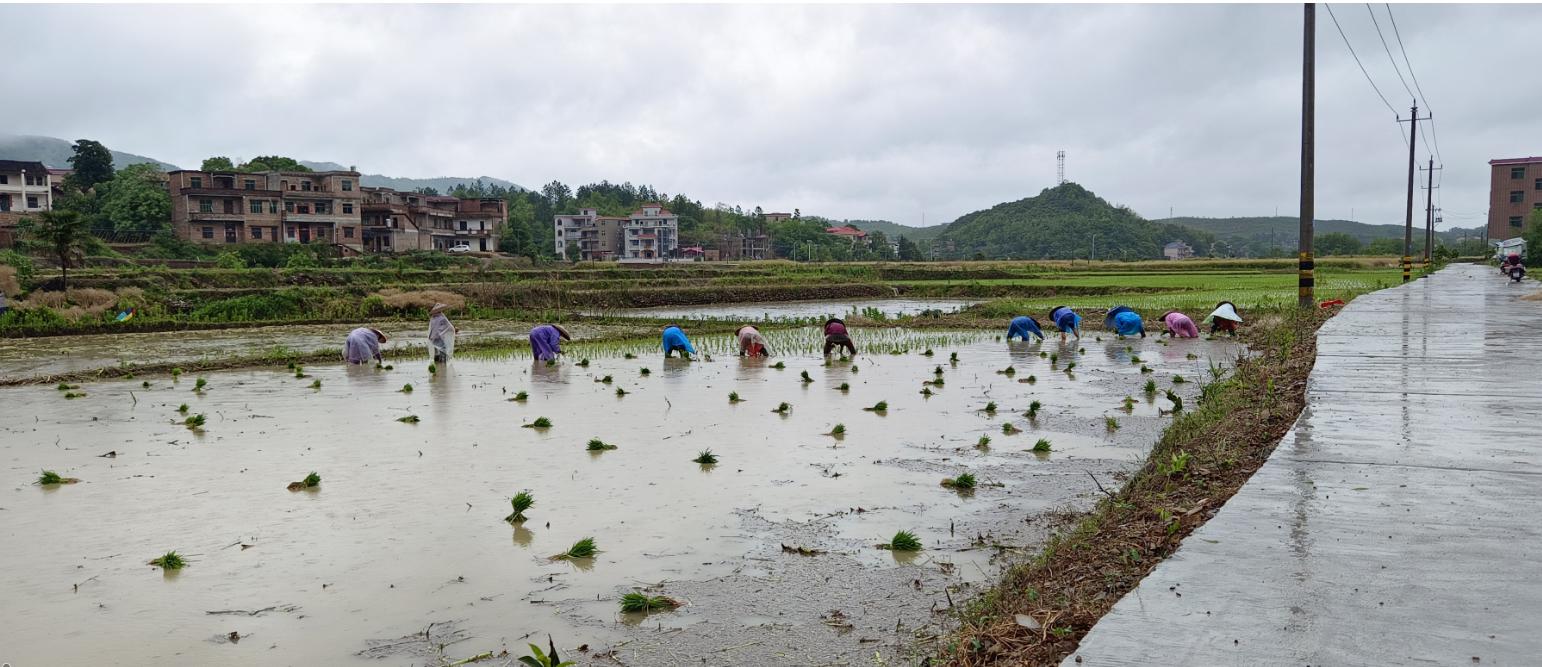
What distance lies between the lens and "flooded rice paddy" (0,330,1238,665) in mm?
4484

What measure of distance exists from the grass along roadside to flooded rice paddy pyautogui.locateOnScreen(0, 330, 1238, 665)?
1.23ft

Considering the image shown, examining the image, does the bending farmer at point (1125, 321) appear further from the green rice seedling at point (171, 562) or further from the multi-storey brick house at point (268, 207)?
the multi-storey brick house at point (268, 207)

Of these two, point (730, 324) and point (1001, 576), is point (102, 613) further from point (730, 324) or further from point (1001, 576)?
point (730, 324)

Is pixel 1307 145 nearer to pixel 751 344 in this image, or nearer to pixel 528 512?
pixel 751 344

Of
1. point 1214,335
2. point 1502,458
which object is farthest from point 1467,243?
point 1502,458

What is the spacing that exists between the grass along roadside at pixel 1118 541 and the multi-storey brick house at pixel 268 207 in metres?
63.2

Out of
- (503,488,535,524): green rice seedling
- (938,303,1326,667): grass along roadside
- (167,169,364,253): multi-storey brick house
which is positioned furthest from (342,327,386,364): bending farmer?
(167,169,364,253): multi-storey brick house

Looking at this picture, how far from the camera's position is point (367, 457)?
867 centimetres

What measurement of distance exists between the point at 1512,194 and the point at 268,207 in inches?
3833

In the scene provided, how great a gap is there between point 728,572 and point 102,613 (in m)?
3.10

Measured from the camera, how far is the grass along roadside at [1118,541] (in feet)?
11.9

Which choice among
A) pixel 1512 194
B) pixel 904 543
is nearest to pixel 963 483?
pixel 904 543

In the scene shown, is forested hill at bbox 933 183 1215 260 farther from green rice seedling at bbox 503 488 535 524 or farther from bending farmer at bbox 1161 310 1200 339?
green rice seedling at bbox 503 488 535 524

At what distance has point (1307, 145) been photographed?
18.0 metres
